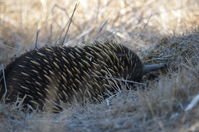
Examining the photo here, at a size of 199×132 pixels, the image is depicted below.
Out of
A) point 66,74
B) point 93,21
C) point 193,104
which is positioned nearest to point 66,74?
point 66,74

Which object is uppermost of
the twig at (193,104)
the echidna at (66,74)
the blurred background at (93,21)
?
the blurred background at (93,21)

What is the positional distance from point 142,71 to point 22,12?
5.31m

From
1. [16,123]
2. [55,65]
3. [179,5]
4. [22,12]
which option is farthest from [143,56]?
[22,12]

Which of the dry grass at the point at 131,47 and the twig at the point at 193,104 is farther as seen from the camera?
the dry grass at the point at 131,47

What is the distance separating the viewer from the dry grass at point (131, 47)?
2947mm

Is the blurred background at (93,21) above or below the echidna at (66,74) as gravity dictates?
above

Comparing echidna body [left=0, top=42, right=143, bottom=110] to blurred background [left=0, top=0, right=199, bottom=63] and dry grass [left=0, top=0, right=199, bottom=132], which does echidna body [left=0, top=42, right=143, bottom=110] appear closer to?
dry grass [left=0, top=0, right=199, bottom=132]

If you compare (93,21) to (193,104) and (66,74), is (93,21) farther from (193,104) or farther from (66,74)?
(193,104)

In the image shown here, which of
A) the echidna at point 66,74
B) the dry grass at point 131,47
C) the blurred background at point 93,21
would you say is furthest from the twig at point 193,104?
the blurred background at point 93,21

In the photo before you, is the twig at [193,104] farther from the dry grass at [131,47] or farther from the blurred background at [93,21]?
the blurred background at [93,21]

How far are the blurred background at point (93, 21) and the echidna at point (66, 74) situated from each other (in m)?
2.17

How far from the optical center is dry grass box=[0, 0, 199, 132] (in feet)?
9.67

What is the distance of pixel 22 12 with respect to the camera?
9.34m

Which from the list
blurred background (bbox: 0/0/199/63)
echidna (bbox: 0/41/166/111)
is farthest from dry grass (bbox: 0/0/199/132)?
echidna (bbox: 0/41/166/111)
